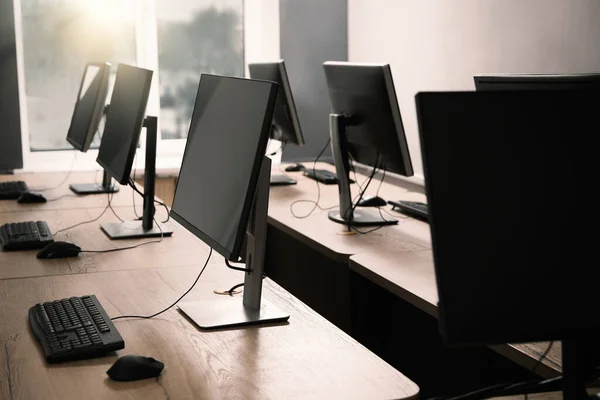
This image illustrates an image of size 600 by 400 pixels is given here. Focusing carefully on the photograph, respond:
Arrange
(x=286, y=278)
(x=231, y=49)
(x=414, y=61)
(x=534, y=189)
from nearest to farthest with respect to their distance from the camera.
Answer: (x=534, y=189), (x=286, y=278), (x=414, y=61), (x=231, y=49)

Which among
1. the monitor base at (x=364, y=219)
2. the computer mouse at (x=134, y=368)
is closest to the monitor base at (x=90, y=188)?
the monitor base at (x=364, y=219)

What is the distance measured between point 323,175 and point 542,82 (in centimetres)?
218

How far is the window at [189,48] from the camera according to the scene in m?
5.03

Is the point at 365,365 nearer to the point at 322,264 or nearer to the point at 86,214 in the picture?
the point at 322,264

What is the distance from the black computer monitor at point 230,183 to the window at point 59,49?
309cm

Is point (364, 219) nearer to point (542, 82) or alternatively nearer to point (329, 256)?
point (329, 256)

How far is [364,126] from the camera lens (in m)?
2.82

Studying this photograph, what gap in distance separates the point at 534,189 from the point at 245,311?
3.03 feet

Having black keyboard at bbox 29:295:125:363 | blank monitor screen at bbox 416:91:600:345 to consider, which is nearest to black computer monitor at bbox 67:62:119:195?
black keyboard at bbox 29:295:125:363

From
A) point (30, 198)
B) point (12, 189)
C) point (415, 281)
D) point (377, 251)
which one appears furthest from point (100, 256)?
point (12, 189)

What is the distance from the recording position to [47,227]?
9.22 feet

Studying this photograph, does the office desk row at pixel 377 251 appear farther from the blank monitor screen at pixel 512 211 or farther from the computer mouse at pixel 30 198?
the computer mouse at pixel 30 198

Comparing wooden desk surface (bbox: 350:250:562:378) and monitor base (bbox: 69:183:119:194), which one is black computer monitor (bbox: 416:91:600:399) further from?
monitor base (bbox: 69:183:119:194)

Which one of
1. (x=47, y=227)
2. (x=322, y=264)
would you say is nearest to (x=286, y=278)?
(x=322, y=264)
